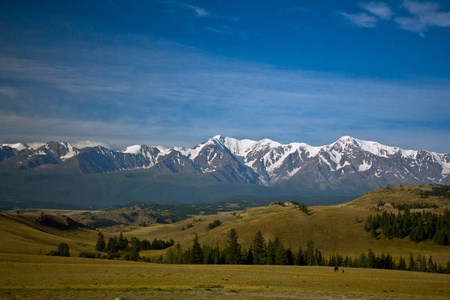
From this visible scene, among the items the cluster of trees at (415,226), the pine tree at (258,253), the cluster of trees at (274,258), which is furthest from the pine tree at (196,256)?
the cluster of trees at (415,226)

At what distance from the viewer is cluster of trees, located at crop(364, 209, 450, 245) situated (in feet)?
507

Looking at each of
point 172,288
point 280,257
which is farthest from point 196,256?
point 172,288

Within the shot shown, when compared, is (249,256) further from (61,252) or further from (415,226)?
(415,226)

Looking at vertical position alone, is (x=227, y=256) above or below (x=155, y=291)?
below

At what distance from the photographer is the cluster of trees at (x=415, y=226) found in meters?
154

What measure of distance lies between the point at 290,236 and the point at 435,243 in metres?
61.5

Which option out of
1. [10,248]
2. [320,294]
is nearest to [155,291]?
[320,294]

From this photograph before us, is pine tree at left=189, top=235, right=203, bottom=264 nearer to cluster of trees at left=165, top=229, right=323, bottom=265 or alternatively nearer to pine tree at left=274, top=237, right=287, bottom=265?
cluster of trees at left=165, top=229, right=323, bottom=265

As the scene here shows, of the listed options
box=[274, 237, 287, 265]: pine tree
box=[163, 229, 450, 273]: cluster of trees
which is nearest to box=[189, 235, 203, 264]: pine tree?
box=[163, 229, 450, 273]: cluster of trees

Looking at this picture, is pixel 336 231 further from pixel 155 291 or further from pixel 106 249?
pixel 155 291

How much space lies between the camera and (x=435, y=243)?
153 m

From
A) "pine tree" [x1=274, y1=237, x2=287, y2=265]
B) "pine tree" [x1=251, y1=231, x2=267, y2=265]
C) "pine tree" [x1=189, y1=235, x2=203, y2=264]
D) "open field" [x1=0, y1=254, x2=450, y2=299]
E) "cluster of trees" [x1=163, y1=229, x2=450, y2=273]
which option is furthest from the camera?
"pine tree" [x1=251, y1=231, x2=267, y2=265]

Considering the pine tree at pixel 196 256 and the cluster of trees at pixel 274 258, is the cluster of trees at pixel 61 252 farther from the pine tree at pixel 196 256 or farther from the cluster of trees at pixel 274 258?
the pine tree at pixel 196 256

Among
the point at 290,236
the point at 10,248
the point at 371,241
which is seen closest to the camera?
the point at 10,248
